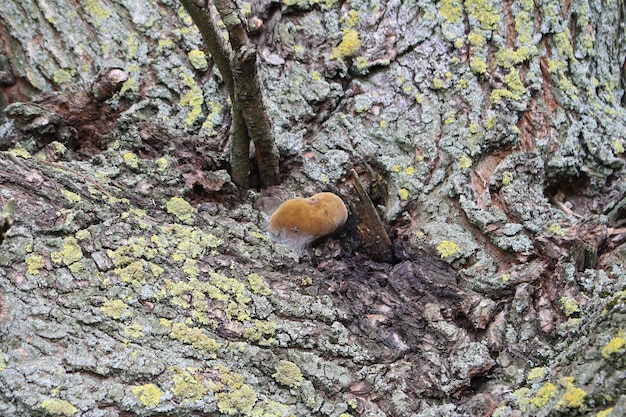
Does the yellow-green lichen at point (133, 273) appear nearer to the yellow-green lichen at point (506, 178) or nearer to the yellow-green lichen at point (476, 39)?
the yellow-green lichen at point (506, 178)

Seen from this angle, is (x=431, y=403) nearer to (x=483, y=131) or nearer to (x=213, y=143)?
(x=483, y=131)

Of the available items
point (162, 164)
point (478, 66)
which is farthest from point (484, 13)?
point (162, 164)

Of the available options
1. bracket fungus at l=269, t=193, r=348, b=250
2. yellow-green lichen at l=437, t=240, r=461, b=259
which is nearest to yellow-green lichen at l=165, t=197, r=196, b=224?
bracket fungus at l=269, t=193, r=348, b=250

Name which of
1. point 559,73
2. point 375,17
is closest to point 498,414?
point 559,73

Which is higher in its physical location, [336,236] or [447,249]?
[336,236]

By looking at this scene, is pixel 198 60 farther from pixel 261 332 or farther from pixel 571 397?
pixel 571 397

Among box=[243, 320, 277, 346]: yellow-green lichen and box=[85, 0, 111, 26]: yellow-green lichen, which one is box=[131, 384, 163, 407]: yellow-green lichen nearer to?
box=[243, 320, 277, 346]: yellow-green lichen

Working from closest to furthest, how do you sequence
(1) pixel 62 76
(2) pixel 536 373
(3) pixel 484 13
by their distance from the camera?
(2) pixel 536 373 < (1) pixel 62 76 < (3) pixel 484 13
